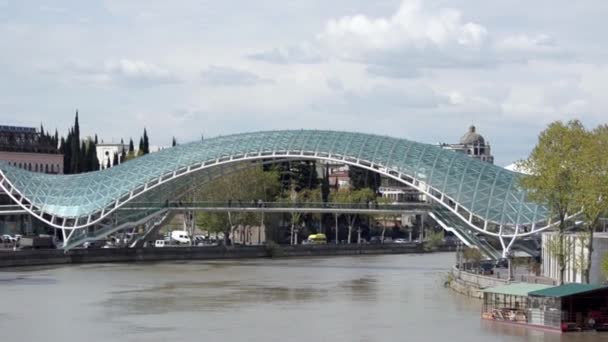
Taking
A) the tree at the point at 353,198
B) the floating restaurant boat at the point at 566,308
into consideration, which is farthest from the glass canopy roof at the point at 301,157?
the tree at the point at 353,198

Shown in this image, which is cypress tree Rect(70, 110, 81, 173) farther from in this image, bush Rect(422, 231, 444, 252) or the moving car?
bush Rect(422, 231, 444, 252)

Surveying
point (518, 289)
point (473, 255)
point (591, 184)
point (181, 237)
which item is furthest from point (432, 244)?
point (518, 289)

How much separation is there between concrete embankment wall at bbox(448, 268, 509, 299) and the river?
0.71m

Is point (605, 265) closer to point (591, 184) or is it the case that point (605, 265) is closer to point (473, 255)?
point (591, 184)

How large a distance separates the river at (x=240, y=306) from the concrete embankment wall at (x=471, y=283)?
71 centimetres

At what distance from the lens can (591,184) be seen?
144 feet

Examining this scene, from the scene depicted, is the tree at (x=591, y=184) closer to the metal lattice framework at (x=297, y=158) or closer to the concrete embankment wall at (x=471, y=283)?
the concrete embankment wall at (x=471, y=283)

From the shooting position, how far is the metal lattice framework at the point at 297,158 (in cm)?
6494

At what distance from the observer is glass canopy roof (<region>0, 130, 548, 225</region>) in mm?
65625

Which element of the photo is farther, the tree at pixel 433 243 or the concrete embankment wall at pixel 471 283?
the tree at pixel 433 243

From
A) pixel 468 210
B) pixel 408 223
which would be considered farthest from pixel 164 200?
pixel 408 223

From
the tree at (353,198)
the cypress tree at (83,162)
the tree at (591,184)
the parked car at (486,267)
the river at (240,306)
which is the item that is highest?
the cypress tree at (83,162)

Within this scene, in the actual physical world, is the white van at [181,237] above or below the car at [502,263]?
above

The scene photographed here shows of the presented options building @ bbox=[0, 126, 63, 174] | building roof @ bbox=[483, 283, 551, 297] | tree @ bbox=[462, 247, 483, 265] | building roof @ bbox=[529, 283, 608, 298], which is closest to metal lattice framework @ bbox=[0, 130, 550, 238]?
tree @ bbox=[462, 247, 483, 265]
